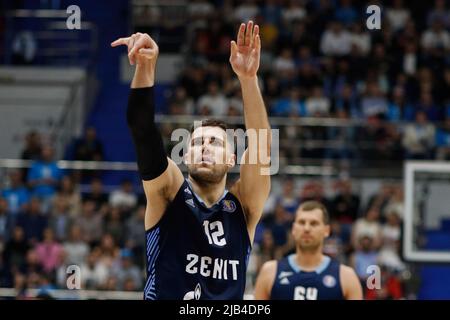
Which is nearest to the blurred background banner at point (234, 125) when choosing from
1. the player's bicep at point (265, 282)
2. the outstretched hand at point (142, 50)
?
the player's bicep at point (265, 282)

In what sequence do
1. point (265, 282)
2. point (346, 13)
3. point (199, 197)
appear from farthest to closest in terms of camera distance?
point (346, 13), point (265, 282), point (199, 197)

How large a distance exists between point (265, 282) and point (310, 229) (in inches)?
20.3

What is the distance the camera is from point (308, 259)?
7102 mm

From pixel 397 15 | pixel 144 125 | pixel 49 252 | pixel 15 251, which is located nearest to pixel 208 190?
pixel 144 125

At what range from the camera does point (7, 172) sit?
13047mm

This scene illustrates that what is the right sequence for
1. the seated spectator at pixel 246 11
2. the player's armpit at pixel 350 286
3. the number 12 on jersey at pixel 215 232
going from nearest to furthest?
the number 12 on jersey at pixel 215 232 < the player's armpit at pixel 350 286 < the seated spectator at pixel 246 11

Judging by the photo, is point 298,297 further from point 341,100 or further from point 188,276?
point 341,100

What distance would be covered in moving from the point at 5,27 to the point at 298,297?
1059 cm

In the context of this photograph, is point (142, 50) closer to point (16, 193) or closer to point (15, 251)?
point (15, 251)

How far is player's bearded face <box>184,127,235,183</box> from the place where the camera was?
479cm

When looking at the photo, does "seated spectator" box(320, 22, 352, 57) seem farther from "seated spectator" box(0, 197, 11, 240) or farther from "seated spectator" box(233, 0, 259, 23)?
"seated spectator" box(0, 197, 11, 240)

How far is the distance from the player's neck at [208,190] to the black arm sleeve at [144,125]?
519 mm

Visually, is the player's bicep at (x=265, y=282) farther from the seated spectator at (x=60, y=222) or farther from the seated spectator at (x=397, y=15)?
the seated spectator at (x=397, y=15)

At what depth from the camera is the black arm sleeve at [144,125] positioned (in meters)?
4.35
